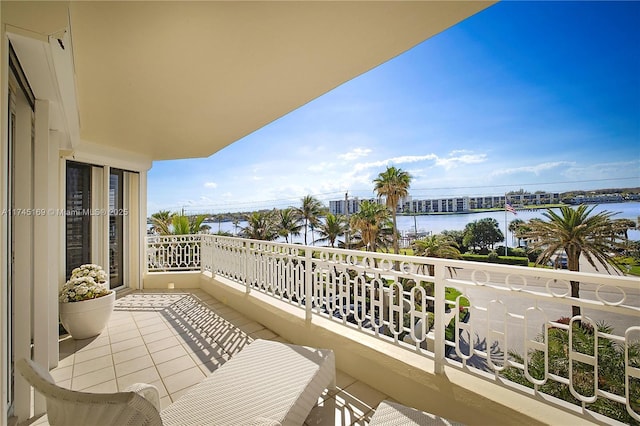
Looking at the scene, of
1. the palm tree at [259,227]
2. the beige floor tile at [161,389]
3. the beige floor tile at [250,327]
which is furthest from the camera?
the palm tree at [259,227]

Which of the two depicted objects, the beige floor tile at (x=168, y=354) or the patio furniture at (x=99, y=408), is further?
the beige floor tile at (x=168, y=354)

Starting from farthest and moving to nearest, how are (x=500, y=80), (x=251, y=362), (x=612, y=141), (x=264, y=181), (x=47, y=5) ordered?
1. (x=264, y=181)
2. (x=500, y=80)
3. (x=612, y=141)
4. (x=251, y=362)
5. (x=47, y=5)

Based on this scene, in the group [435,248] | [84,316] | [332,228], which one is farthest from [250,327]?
[332,228]

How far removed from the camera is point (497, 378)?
1.83 metres

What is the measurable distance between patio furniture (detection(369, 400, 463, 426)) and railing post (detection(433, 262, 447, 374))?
0.55 m

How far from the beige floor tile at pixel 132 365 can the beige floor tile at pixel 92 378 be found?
62 mm

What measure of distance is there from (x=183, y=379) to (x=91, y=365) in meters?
1.11

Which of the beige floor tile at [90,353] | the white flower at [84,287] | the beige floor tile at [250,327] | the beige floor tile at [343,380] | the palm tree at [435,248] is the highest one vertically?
the white flower at [84,287]

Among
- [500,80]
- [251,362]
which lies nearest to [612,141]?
[500,80]

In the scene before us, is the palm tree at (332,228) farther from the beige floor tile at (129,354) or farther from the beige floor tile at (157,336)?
the beige floor tile at (129,354)

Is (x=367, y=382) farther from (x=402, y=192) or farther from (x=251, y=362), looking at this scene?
(x=402, y=192)

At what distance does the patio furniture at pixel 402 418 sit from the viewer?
57.8 inches

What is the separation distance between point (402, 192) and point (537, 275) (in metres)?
22.7

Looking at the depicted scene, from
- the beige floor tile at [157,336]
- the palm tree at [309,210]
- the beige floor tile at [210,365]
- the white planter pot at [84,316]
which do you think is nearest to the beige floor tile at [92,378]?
the beige floor tile at [157,336]
